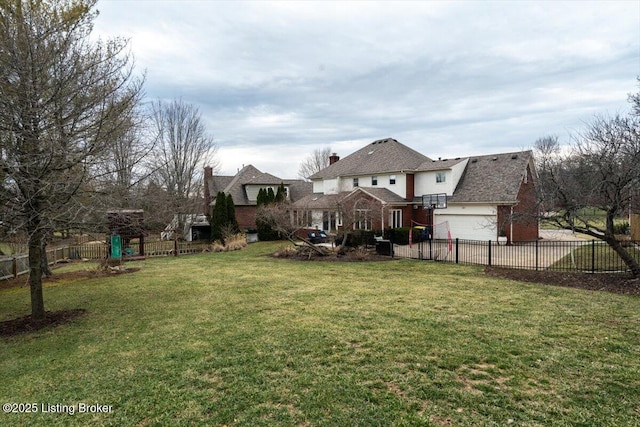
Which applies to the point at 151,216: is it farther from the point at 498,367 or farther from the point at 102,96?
the point at 498,367

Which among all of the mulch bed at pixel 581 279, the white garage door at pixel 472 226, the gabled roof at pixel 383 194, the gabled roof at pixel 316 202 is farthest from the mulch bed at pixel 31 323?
the white garage door at pixel 472 226

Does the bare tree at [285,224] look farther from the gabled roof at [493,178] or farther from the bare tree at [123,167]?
the gabled roof at [493,178]

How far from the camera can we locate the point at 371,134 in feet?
126

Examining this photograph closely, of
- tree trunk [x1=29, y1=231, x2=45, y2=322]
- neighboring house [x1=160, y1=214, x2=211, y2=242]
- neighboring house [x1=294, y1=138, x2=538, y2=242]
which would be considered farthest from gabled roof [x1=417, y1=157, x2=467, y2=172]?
tree trunk [x1=29, y1=231, x2=45, y2=322]

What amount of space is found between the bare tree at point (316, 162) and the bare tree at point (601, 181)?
47169 mm

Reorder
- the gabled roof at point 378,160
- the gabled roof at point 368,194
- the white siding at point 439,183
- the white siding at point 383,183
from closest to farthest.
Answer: the gabled roof at point 368,194 < the white siding at point 439,183 < the white siding at point 383,183 < the gabled roof at point 378,160

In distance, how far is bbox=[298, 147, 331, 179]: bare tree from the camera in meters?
59.2

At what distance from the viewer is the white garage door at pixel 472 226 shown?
2334 centimetres

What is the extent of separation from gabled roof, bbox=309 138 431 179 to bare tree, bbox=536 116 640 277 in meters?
15.2

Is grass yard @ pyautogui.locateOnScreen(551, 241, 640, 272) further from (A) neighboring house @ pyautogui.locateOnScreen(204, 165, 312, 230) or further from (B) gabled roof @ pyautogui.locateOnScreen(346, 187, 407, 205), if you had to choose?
(A) neighboring house @ pyautogui.locateOnScreen(204, 165, 312, 230)

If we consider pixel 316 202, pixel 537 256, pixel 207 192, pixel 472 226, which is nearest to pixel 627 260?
pixel 537 256

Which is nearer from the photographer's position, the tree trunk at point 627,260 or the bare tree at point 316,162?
the tree trunk at point 627,260

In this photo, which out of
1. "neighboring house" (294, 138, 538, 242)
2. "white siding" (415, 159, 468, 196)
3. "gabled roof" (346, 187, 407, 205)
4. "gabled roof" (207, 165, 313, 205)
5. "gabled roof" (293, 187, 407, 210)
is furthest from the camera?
"gabled roof" (207, 165, 313, 205)

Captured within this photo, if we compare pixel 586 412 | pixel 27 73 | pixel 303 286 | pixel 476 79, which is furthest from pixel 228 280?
pixel 476 79
